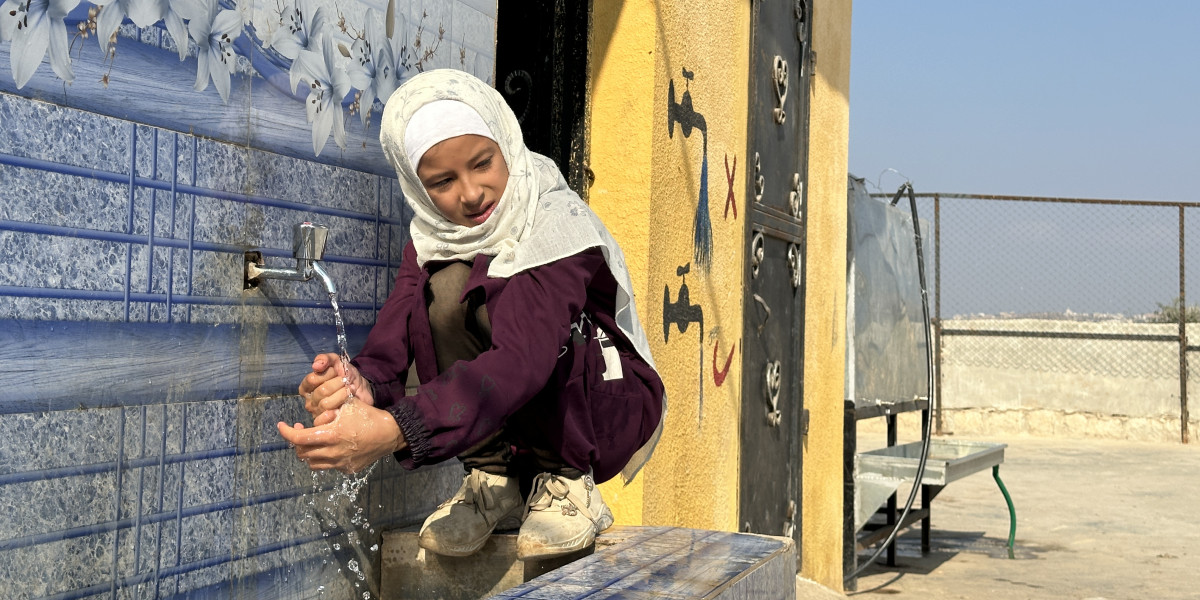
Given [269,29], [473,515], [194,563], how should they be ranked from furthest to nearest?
[473,515] → [269,29] → [194,563]

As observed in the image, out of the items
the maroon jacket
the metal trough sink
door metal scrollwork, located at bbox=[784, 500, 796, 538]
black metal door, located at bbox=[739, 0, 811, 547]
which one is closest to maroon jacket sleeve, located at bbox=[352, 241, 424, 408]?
the maroon jacket

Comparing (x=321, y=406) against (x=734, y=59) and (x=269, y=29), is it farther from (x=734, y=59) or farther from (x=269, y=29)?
(x=734, y=59)

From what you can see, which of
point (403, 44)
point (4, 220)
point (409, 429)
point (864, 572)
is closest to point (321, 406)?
point (409, 429)

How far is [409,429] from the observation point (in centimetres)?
181

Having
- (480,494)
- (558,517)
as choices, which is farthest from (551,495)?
(480,494)

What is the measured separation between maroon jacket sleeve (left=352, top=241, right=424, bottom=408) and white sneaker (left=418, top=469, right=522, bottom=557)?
0.94 feet

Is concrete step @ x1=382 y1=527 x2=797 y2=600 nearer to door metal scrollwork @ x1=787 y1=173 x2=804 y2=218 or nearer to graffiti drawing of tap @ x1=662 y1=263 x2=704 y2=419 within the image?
graffiti drawing of tap @ x1=662 y1=263 x2=704 y2=419

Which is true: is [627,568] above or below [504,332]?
below

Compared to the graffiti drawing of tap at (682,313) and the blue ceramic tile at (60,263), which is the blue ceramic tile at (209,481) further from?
the graffiti drawing of tap at (682,313)

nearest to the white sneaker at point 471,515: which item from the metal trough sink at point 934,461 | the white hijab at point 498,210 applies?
the white hijab at point 498,210

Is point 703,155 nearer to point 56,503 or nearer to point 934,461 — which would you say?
point 56,503

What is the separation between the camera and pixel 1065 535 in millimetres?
8633

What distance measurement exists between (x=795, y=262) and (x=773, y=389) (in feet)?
2.23

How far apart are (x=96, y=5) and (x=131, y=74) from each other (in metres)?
0.12
